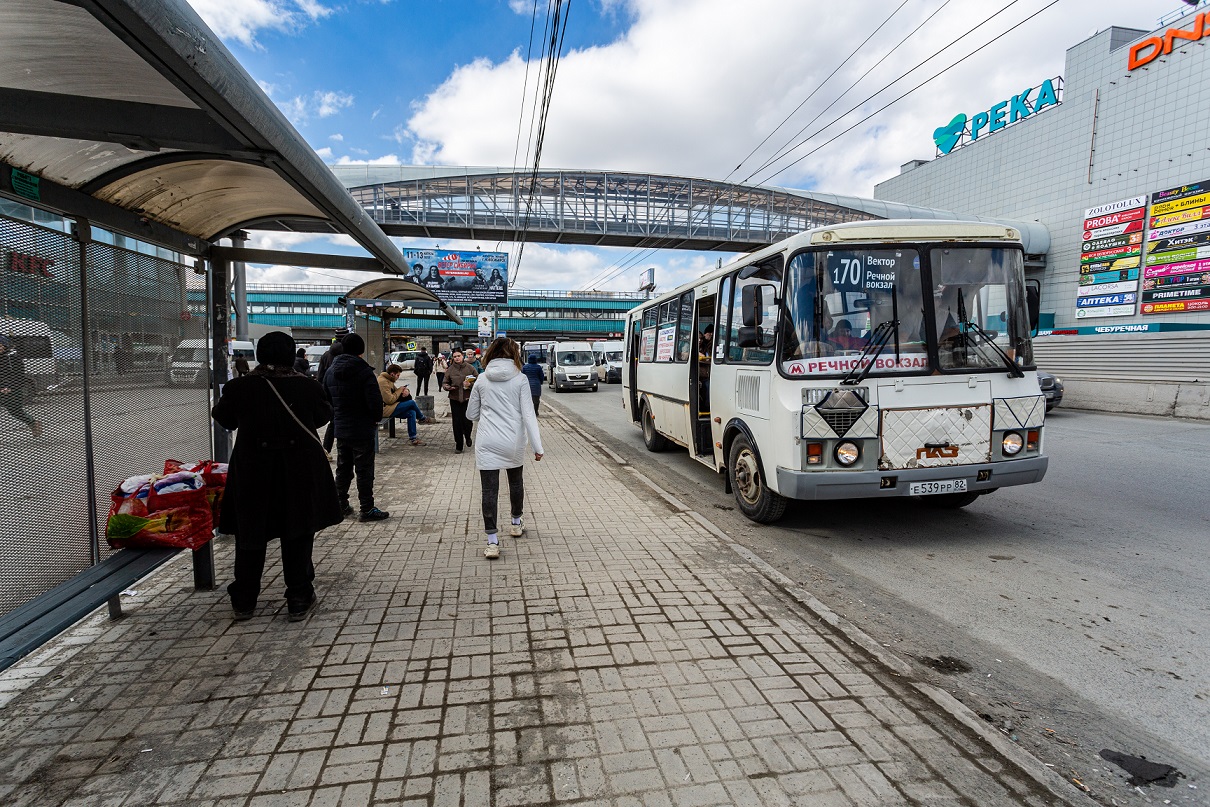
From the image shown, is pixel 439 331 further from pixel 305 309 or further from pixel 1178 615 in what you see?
pixel 1178 615

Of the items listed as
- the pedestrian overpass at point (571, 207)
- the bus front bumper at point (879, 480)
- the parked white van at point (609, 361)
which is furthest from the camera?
the parked white van at point (609, 361)

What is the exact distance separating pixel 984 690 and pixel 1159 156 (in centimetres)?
2408

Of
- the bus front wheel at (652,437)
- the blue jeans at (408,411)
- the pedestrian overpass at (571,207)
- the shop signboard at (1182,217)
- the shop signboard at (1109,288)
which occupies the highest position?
the pedestrian overpass at (571,207)

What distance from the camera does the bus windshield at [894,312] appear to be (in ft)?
17.2

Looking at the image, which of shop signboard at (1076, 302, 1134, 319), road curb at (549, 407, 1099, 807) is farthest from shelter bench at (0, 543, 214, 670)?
shop signboard at (1076, 302, 1134, 319)

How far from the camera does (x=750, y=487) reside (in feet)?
20.5

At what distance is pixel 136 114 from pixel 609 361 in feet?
107

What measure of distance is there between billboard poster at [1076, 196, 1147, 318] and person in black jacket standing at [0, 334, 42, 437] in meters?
26.4

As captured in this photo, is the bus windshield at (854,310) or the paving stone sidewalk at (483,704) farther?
the bus windshield at (854,310)

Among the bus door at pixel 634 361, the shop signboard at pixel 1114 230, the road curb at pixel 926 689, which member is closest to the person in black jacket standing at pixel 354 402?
the road curb at pixel 926 689

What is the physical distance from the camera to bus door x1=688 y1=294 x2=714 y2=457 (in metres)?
7.96

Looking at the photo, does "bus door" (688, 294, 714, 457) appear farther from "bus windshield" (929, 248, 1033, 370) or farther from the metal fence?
the metal fence

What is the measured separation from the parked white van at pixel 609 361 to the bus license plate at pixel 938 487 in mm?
28635

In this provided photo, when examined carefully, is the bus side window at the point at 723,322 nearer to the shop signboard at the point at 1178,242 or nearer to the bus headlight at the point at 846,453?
the bus headlight at the point at 846,453
